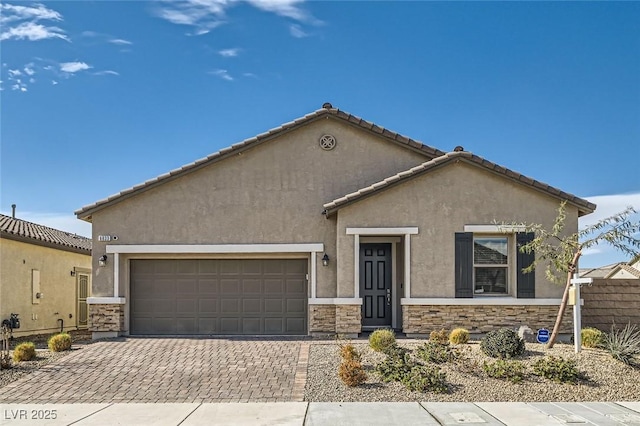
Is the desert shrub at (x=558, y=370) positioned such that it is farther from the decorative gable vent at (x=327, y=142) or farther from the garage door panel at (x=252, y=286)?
the decorative gable vent at (x=327, y=142)

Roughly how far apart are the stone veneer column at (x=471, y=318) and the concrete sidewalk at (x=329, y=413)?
5563 mm

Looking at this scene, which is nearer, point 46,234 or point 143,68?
point 143,68

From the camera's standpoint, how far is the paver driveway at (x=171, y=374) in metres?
10.5

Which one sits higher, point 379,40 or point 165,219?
point 379,40

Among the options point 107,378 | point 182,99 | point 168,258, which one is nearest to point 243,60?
point 182,99

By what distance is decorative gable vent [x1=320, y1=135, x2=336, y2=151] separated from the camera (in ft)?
57.9

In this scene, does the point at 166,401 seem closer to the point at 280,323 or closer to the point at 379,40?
the point at 280,323

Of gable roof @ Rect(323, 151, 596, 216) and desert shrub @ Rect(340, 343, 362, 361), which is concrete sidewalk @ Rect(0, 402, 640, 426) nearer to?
desert shrub @ Rect(340, 343, 362, 361)

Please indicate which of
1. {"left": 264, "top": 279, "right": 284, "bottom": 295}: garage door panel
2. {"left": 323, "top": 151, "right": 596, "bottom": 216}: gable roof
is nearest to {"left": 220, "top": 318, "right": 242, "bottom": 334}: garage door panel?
{"left": 264, "top": 279, "right": 284, "bottom": 295}: garage door panel

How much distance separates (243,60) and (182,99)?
2.35 meters

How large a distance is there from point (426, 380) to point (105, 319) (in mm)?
10132

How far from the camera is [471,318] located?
618 inches

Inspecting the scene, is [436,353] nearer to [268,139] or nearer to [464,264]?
[464,264]

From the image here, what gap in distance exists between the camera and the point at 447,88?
17.3 m
